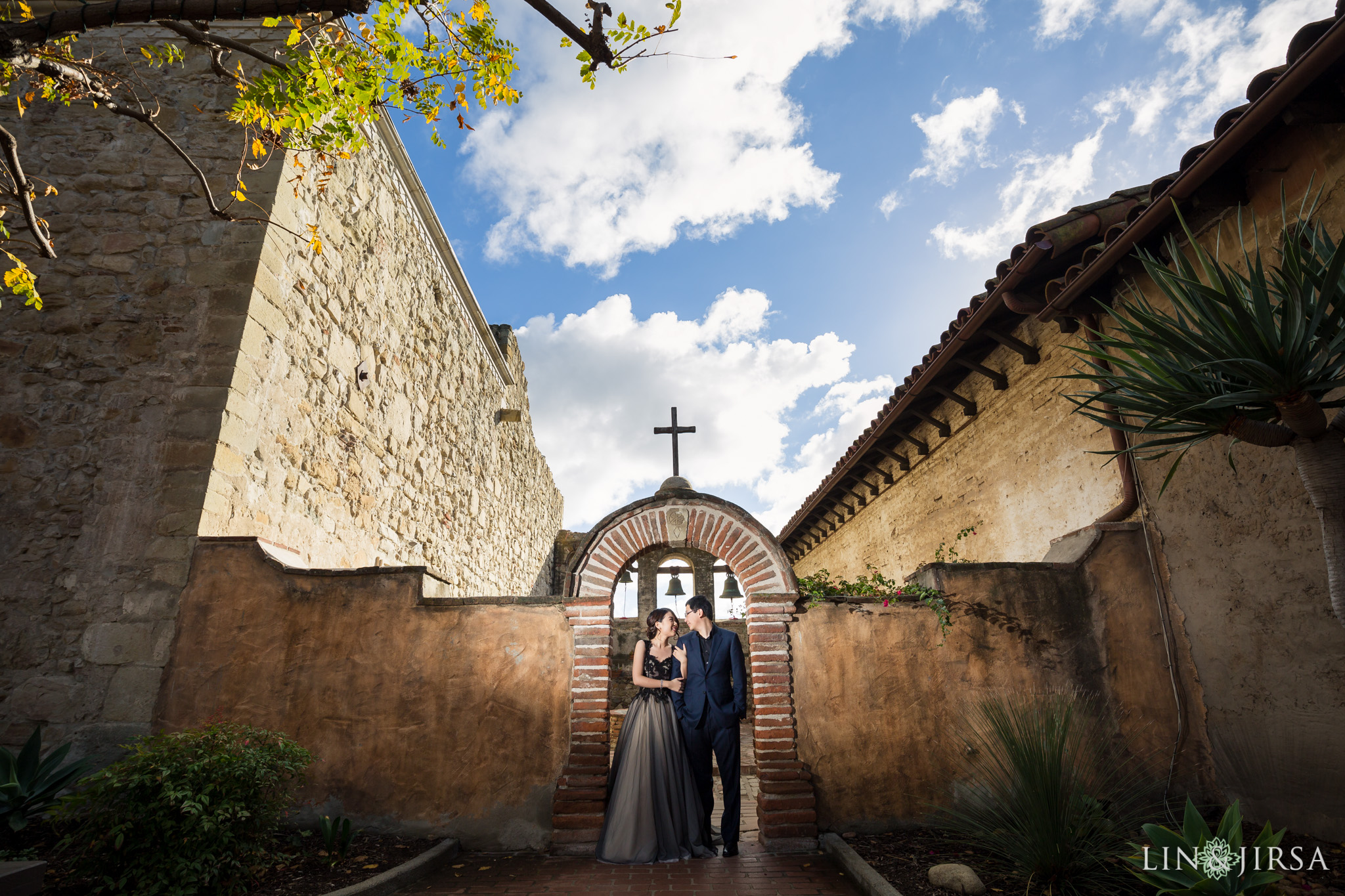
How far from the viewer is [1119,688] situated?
4812 mm

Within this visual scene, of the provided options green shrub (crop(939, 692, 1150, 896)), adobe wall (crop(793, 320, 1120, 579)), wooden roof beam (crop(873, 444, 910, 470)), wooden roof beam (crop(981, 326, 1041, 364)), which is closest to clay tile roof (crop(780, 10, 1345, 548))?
wooden roof beam (crop(981, 326, 1041, 364))

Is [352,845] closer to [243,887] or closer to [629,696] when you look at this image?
[243,887]

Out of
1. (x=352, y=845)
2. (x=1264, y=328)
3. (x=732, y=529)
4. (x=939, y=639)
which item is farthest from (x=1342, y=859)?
(x=352, y=845)

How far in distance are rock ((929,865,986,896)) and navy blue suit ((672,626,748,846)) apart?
145 cm

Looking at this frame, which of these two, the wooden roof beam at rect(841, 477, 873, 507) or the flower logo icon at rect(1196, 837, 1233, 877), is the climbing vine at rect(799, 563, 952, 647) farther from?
the wooden roof beam at rect(841, 477, 873, 507)

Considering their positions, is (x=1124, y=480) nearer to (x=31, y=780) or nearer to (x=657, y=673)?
(x=657, y=673)

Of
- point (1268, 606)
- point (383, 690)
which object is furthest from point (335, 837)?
point (1268, 606)

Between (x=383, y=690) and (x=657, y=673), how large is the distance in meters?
1.96

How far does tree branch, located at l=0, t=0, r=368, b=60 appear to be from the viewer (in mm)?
2959

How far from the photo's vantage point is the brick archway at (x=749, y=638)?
15.0 ft

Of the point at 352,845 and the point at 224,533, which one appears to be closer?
the point at 352,845

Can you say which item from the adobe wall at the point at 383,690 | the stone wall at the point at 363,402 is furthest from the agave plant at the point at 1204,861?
the stone wall at the point at 363,402

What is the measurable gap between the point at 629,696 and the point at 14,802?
343 inches

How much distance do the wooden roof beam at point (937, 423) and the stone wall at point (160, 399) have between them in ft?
20.2
